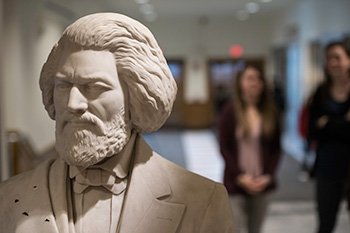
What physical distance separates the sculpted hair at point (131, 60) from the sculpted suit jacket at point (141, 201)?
146 millimetres

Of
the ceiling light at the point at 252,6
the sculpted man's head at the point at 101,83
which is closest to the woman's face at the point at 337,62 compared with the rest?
the sculpted man's head at the point at 101,83

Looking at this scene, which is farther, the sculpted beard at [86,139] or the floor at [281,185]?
the floor at [281,185]

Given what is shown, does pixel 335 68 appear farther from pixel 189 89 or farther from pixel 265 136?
pixel 189 89

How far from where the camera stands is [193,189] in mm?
1480

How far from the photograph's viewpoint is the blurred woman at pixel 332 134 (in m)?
3.19

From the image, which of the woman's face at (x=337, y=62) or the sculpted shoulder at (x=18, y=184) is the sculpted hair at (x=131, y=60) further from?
the woman's face at (x=337, y=62)

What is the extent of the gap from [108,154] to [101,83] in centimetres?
21

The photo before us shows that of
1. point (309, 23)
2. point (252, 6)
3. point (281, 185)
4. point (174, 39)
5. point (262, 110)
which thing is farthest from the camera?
point (174, 39)

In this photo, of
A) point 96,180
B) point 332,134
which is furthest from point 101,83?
point 332,134

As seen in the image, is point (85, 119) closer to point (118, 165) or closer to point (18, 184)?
point (118, 165)

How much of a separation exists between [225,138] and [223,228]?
Answer: 6.14 feet

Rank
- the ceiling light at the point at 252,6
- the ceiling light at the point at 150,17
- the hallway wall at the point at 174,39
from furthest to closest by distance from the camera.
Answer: the ceiling light at the point at 252,6 → the hallway wall at the point at 174,39 → the ceiling light at the point at 150,17

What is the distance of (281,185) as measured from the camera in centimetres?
676

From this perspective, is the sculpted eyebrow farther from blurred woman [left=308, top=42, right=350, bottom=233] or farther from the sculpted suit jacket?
blurred woman [left=308, top=42, right=350, bottom=233]
